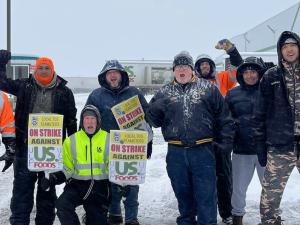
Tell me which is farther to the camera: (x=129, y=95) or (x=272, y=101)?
(x=129, y=95)

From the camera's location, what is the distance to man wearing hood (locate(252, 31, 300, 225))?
136 inches

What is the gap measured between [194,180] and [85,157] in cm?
113

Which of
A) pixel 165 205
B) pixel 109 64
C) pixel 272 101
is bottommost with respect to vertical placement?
pixel 165 205

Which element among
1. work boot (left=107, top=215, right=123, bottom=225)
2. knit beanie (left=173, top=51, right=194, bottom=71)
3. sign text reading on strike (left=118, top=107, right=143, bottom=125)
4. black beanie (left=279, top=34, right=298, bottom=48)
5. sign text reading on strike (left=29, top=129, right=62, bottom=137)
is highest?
black beanie (left=279, top=34, right=298, bottom=48)

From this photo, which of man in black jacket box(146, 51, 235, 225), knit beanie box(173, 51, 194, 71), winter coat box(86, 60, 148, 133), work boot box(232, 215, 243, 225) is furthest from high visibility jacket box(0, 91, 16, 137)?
work boot box(232, 215, 243, 225)

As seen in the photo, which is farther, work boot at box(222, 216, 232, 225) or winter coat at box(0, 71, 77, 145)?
work boot at box(222, 216, 232, 225)

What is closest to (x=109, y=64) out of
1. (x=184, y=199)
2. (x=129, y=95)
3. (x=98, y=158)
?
(x=129, y=95)

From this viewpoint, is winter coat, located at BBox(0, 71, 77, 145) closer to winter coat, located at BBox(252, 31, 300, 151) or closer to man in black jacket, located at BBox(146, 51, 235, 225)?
man in black jacket, located at BBox(146, 51, 235, 225)

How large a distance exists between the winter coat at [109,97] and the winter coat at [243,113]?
103 cm

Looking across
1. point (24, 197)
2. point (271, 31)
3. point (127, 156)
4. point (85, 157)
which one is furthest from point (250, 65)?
point (271, 31)

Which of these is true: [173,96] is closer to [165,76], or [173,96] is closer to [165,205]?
[165,205]

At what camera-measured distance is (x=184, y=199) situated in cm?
378

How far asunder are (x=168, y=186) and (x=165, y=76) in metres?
24.3

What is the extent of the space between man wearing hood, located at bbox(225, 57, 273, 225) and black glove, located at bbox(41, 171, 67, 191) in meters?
1.93
